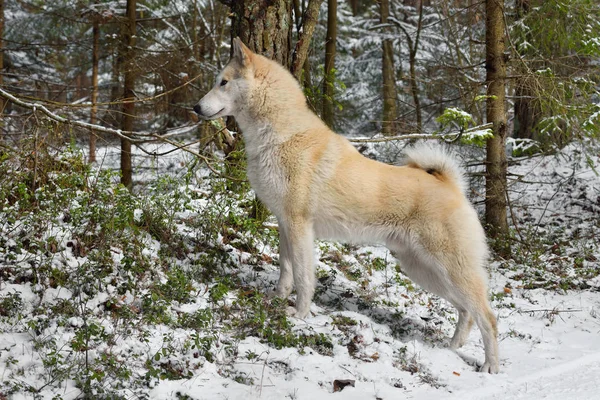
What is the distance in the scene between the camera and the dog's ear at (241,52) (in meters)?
5.16

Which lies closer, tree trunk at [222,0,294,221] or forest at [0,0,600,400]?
forest at [0,0,600,400]

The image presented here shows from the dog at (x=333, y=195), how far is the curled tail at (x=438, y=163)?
5 centimetres

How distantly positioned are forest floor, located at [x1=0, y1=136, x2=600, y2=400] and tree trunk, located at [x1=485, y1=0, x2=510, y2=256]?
154cm

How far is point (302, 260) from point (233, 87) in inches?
69.4

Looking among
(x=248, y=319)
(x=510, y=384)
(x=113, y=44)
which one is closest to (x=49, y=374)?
(x=248, y=319)

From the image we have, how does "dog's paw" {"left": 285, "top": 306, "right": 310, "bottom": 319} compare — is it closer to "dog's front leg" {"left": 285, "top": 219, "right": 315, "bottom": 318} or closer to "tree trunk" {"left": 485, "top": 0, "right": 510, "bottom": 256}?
"dog's front leg" {"left": 285, "top": 219, "right": 315, "bottom": 318}

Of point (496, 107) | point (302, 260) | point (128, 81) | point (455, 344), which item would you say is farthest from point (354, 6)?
point (455, 344)

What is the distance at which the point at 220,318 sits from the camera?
4.99 m

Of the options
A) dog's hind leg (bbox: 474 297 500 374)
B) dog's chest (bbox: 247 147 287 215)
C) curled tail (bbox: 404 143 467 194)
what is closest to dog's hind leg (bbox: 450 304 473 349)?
dog's hind leg (bbox: 474 297 500 374)

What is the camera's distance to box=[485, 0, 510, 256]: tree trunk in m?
8.38

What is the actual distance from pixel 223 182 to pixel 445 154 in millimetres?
2703

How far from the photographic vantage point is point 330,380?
168 inches

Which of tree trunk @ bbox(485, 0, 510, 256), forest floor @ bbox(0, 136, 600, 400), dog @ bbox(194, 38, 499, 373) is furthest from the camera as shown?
tree trunk @ bbox(485, 0, 510, 256)

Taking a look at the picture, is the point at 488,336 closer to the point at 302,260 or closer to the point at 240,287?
the point at 302,260
